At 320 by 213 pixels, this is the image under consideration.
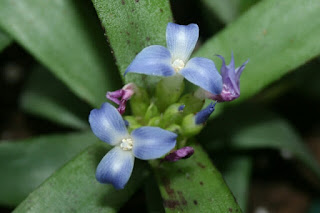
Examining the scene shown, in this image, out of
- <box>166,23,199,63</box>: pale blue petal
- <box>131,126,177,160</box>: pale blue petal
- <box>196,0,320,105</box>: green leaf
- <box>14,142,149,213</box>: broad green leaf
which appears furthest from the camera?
<box>196,0,320,105</box>: green leaf

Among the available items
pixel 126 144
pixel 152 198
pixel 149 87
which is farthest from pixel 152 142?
pixel 152 198

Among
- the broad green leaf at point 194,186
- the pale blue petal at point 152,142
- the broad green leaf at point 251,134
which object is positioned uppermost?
the pale blue petal at point 152,142

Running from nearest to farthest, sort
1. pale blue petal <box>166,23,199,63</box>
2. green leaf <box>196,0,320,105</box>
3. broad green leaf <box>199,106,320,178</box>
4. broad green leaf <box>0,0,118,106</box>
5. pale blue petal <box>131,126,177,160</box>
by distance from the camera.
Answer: pale blue petal <box>131,126,177,160</box>
pale blue petal <box>166,23,199,63</box>
green leaf <box>196,0,320,105</box>
broad green leaf <box>0,0,118,106</box>
broad green leaf <box>199,106,320,178</box>

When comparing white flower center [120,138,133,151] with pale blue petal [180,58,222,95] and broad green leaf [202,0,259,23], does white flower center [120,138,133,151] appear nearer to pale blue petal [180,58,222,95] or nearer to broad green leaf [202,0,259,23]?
pale blue petal [180,58,222,95]

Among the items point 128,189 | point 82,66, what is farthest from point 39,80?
point 128,189

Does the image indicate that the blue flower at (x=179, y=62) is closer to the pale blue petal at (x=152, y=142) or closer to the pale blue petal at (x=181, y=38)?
the pale blue petal at (x=181, y=38)

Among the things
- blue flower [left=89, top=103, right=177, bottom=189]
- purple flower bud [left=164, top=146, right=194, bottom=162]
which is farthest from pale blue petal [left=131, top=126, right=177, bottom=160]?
purple flower bud [left=164, top=146, right=194, bottom=162]

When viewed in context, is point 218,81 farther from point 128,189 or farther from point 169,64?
point 128,189

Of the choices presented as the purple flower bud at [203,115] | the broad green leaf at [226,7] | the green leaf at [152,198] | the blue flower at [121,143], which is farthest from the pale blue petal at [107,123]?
the broad green leaf at [226,7]
